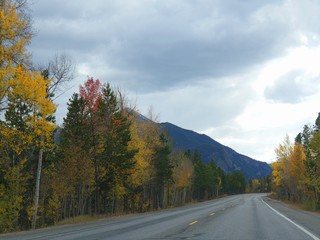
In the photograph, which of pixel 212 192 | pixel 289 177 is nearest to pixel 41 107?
pixel 289 177

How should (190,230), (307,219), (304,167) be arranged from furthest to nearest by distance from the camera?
(304,167) → (307,219) → (190,230)

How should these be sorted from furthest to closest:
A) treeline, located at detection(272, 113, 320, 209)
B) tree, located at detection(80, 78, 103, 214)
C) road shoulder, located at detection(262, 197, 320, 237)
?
treeline, located at detection(272, 113, 320, 209), tree, located at detection(80, 78, 103, 214), road shoulder, located at detection(262, 197, 320, 237)

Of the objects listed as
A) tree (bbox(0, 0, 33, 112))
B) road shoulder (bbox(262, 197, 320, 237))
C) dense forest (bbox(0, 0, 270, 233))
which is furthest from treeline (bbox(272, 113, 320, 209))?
tree (bbox(0, 0, 33, 112))

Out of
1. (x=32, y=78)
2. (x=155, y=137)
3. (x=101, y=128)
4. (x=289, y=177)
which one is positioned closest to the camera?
(x=32, y=78)

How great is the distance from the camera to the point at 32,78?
21.1 m

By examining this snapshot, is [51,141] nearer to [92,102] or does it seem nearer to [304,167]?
[92,102]

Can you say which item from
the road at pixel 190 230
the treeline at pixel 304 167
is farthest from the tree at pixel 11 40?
the treeline at pixel 304 167

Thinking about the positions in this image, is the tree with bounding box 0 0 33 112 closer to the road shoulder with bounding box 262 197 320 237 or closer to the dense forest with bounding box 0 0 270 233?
the dense forest with bounding box 0 0 270 233

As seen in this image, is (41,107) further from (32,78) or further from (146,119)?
(146,119)

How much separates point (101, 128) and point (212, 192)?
116m

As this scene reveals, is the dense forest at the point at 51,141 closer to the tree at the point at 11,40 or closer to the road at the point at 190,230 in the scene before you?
the tree at the point at 11,40

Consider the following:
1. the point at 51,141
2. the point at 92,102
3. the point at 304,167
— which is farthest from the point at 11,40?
the point at 304,167

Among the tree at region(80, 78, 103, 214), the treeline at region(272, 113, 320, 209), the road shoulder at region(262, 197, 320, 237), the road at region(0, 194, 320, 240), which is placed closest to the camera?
the road at region(0, 194, 320, 240)

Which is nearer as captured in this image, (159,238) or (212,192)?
(159,238)
